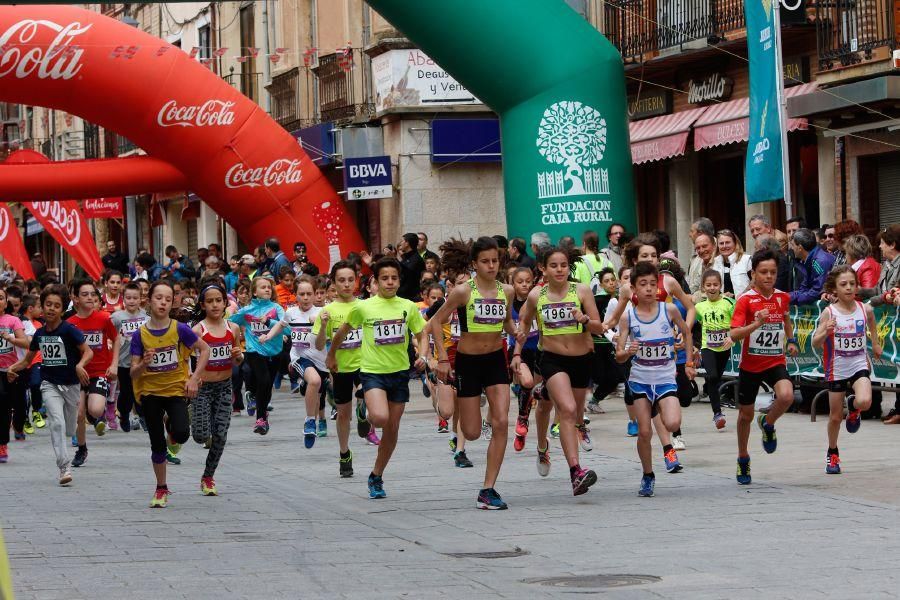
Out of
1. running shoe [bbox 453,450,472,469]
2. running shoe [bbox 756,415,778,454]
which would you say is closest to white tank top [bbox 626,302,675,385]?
running shoe [bbox 756,415,778,454]

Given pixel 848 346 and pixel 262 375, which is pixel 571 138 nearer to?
pixel 262 375

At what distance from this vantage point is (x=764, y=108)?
56.3 feet

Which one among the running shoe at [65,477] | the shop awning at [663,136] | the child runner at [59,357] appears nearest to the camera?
the running shoe at [65,477]

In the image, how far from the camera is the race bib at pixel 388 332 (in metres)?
10.9

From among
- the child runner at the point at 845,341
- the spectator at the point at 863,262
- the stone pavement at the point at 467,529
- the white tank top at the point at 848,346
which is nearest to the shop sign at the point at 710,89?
the spectator at the point at 863,262

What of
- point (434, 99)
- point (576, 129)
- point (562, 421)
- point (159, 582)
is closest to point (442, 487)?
point (562, 421)

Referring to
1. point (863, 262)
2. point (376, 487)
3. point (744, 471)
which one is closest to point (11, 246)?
point (863, 262)

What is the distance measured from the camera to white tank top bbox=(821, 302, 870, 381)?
36.4 ft

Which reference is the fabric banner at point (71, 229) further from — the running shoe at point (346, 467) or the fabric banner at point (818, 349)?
the running shoe at point (346, 467)

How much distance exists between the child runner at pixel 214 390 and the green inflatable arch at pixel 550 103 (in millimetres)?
7122

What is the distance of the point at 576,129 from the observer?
740 inches

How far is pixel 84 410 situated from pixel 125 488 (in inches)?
94.0

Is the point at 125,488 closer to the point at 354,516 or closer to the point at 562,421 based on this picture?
the point at 354,516

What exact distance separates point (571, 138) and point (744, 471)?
28.8 ft
